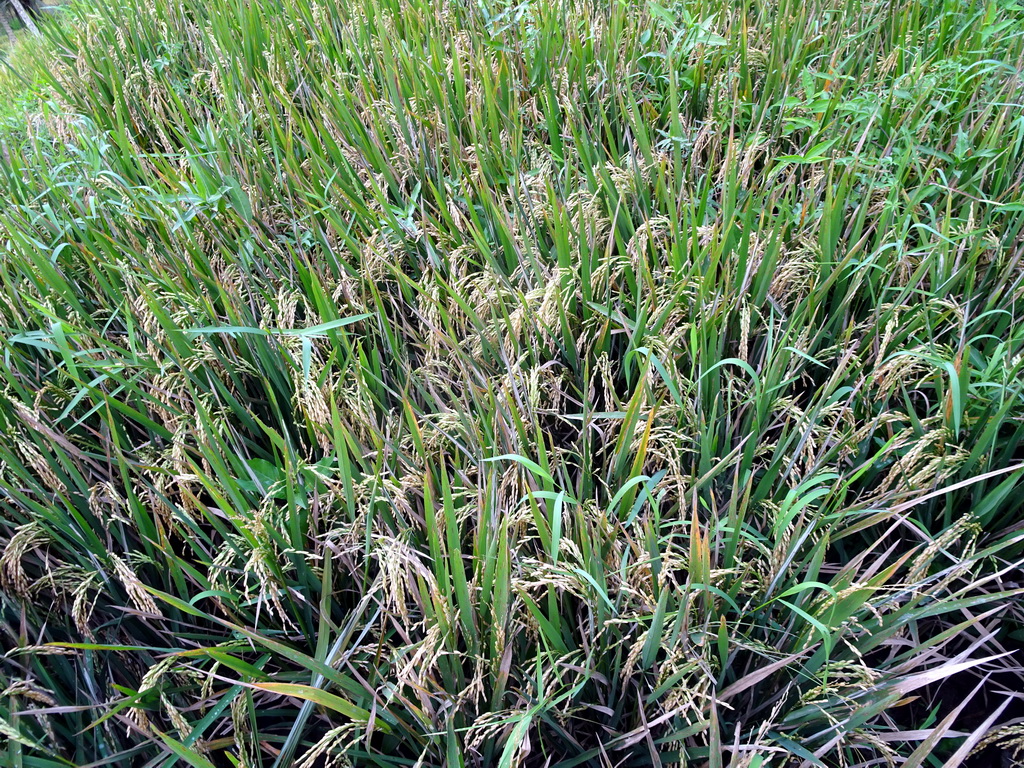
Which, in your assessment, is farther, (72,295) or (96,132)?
(96,132)

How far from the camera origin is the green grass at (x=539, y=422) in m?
1.03

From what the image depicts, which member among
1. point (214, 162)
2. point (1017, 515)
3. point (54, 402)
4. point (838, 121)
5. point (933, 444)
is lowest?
point (1017, 515)

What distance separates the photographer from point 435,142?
207cm

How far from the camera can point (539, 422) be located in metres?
1.38

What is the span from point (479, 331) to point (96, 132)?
6.46 feet

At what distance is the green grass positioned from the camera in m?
1.03

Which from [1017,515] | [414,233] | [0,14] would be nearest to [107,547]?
[414,233]

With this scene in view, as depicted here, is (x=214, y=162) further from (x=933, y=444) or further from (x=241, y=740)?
(x=933, y=444)

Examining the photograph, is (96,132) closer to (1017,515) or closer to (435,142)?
(435,142)

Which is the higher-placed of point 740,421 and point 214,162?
point 214,162

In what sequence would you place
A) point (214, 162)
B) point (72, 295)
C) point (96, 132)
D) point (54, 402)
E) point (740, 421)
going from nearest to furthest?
point (740, 421) < point (54, 402) < point (72, 295) < point (214, 162) < point (96, 132)

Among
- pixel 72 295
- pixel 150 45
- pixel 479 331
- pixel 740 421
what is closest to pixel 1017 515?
pixel 740 421

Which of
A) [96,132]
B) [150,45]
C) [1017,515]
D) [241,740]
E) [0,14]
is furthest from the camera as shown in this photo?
[0,14]

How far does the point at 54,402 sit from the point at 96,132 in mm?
1451
